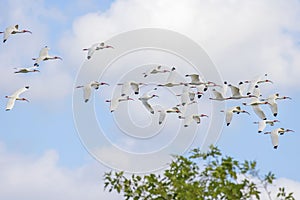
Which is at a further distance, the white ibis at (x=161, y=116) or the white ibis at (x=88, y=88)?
the white ibis at (x=161, y=116)

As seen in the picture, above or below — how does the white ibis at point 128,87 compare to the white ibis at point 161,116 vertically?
above

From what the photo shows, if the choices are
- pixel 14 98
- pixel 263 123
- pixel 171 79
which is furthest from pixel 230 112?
pixel 14 98

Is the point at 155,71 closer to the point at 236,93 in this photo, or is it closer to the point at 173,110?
the point at 173,110

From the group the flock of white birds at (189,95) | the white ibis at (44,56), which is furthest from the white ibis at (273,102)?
the white ibis at (44,56)

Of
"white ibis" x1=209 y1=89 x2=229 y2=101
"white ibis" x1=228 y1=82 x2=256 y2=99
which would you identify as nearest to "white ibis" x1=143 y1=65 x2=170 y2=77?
"white ibis" x1=209 y1=89 x2=229 y2=101

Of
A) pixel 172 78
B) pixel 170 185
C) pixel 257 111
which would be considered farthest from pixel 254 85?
pixel 170 185

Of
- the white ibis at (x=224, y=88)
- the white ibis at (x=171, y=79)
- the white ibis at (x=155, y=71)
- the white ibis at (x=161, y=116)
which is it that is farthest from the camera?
the white ibis at (x=155, y=71)

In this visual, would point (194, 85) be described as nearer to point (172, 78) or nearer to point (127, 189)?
point (172, 78)

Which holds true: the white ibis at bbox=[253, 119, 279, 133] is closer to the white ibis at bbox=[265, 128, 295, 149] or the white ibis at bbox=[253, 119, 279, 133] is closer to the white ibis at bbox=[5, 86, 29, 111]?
the white ibis at bbox=[265, 128, 295, 149]

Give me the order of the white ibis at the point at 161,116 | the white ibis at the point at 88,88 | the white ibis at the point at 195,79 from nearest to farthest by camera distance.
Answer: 1. the white ibis at the point at 88,88
2. the white ibis at the point at 161,116
3. the white ibis at the point at 195,79

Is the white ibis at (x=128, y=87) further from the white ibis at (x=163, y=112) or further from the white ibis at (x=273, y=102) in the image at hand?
the white ibis at (x=273, y=102)

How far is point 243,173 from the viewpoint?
1445cm

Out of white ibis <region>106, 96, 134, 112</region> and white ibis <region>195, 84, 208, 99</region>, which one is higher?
white ibis <region>195, 84, 208, 99</region>

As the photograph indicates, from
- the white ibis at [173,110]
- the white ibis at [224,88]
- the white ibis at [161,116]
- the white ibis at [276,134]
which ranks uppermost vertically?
Result: the white ibis at [224,88]
